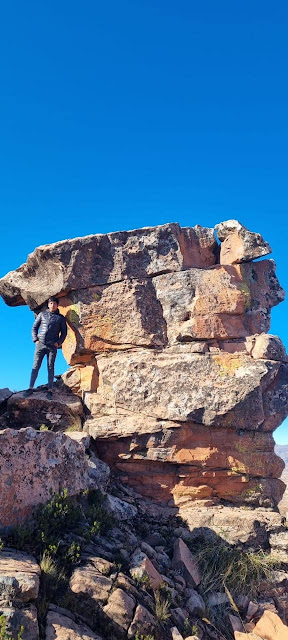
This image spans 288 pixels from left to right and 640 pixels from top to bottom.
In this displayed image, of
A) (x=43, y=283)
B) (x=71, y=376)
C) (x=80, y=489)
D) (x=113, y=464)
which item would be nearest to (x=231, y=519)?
(x=113, y=464)

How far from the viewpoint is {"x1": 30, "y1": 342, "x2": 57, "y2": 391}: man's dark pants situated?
Answer: 11969 mm

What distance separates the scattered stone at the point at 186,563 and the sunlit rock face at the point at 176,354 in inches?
62.0

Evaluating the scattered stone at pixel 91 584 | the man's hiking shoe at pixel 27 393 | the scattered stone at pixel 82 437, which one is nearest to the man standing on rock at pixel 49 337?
the man's hiking shoe at pixel 27 393

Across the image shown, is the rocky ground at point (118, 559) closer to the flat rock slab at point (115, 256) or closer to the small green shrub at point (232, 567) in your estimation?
the small green shrub at point (232, 567)

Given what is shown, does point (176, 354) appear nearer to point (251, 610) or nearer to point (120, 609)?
point (251, 610)

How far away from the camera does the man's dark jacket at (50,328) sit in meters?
12.0

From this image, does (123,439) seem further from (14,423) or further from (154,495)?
(14,423)

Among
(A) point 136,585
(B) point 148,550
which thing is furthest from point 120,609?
(B) point 148,550

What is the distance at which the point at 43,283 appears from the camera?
42.0 ft

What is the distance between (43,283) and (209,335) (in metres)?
4.92

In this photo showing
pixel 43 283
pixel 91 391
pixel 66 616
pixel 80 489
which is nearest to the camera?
pixel 66 616

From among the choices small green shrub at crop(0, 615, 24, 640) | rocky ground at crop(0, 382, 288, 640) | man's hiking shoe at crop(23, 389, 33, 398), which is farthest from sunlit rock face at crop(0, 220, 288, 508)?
small green shrub at crop(0, 615, 24, 640)

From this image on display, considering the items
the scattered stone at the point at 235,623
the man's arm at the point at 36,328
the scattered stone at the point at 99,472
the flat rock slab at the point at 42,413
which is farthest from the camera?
the man's arm at the point at 36,328

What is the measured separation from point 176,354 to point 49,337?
3.42 meters
